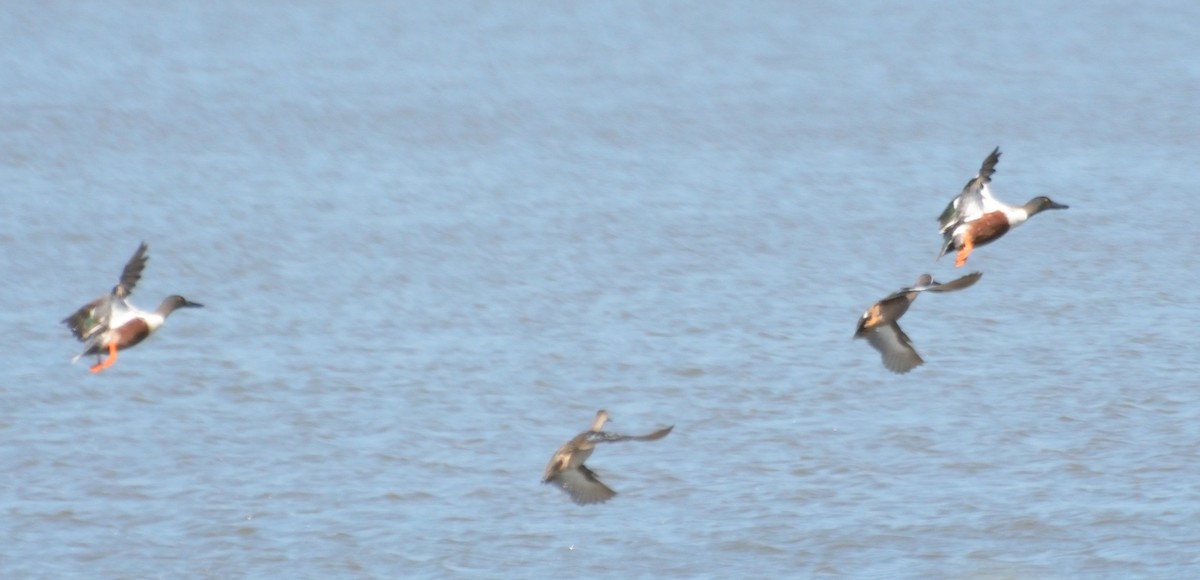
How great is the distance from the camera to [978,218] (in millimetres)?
7488

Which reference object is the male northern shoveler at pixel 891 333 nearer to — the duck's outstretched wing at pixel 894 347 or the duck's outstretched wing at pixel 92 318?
the duck's outstretched wing at pixel 894 347

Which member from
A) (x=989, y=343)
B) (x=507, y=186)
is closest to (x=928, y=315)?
(x=989, y=343)

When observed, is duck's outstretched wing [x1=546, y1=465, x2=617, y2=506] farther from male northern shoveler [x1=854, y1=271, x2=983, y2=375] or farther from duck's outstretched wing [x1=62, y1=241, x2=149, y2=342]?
duck's outstretched wing [x1=62, y1=241, x2=149, y2=342]

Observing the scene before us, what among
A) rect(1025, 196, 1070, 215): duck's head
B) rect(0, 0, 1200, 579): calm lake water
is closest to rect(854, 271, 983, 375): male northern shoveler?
rect(1025, 196, 1070, 215): duck's head

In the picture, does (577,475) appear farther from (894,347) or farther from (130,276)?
(130,276)

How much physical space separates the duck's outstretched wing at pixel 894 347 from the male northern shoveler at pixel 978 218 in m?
0.37

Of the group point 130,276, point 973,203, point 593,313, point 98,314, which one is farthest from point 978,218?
point 593,313

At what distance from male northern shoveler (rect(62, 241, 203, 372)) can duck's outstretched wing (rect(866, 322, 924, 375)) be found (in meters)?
2.84

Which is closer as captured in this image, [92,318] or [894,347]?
[92,318]

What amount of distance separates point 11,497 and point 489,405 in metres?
2.91

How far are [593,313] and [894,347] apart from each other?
597 cm

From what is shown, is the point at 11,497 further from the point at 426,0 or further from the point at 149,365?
the point at 426,0

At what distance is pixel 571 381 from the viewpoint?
12.0 meters

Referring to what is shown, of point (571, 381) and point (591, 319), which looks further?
point (591, 319)
